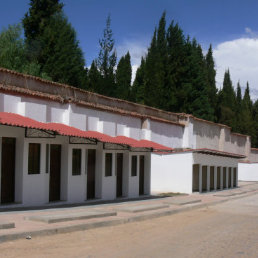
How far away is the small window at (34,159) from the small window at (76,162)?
2.44m

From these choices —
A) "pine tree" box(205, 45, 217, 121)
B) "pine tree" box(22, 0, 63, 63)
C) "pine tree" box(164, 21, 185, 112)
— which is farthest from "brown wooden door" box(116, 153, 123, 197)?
"pine tree" box(205, 45, 217, 121)

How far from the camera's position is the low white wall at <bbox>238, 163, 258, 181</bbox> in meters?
52.8

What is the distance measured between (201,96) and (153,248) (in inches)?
1854

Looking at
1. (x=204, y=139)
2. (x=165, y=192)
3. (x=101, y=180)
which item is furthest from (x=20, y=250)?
(x=204, y=139)

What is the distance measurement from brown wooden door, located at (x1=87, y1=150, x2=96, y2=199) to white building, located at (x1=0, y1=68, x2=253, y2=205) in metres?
0.05

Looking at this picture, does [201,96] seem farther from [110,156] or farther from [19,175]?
[19,175]

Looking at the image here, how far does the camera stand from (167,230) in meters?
12.1

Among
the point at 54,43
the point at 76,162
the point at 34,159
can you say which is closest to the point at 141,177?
the point at 76,162

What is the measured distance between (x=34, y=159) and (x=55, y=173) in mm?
1860

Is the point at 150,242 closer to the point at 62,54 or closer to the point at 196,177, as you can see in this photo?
the point at 196,177

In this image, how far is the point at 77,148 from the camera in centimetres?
1864

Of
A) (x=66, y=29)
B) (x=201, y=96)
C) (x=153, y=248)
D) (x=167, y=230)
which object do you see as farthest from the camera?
(x=201, y=96)

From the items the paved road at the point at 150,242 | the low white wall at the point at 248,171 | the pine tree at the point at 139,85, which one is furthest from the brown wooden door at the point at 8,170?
the low white wall at the point at 248,171

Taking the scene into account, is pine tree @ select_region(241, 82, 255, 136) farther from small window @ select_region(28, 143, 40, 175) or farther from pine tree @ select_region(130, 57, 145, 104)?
small window @ select_region(28, 143, 40, 175)
